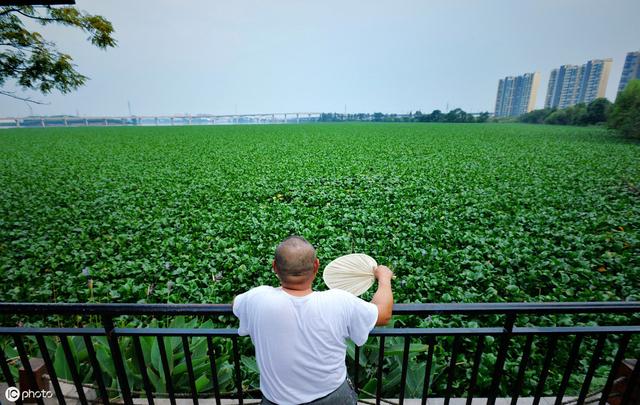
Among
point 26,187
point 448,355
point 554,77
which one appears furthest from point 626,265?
point 554,77

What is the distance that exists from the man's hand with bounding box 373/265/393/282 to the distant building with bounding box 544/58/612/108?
115707 mm

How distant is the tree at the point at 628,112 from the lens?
1970 cm

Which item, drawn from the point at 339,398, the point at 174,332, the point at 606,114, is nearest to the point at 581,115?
the point at 606,114

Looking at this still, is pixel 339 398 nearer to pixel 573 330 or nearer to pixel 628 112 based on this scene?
pixel 573 330

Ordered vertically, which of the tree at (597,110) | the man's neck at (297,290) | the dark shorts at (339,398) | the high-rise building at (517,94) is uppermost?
the high-rise building at (517,94)

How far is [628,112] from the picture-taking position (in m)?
20.4

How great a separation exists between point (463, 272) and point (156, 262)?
3.97 meters

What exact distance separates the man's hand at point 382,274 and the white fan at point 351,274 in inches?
1.4

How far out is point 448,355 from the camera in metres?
2.50

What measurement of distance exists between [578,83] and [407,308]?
132174mm

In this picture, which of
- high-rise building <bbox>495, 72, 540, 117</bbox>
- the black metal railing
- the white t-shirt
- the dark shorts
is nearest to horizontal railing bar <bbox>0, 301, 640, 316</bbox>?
the black metal railing

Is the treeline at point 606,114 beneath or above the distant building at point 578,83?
beneath

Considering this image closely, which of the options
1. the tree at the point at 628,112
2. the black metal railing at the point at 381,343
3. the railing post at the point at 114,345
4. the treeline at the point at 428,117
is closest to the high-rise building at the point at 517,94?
the treeline at the point at 428,117

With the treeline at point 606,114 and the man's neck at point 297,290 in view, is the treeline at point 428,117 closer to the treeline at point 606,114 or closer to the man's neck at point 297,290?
the treeline at point 606,114
